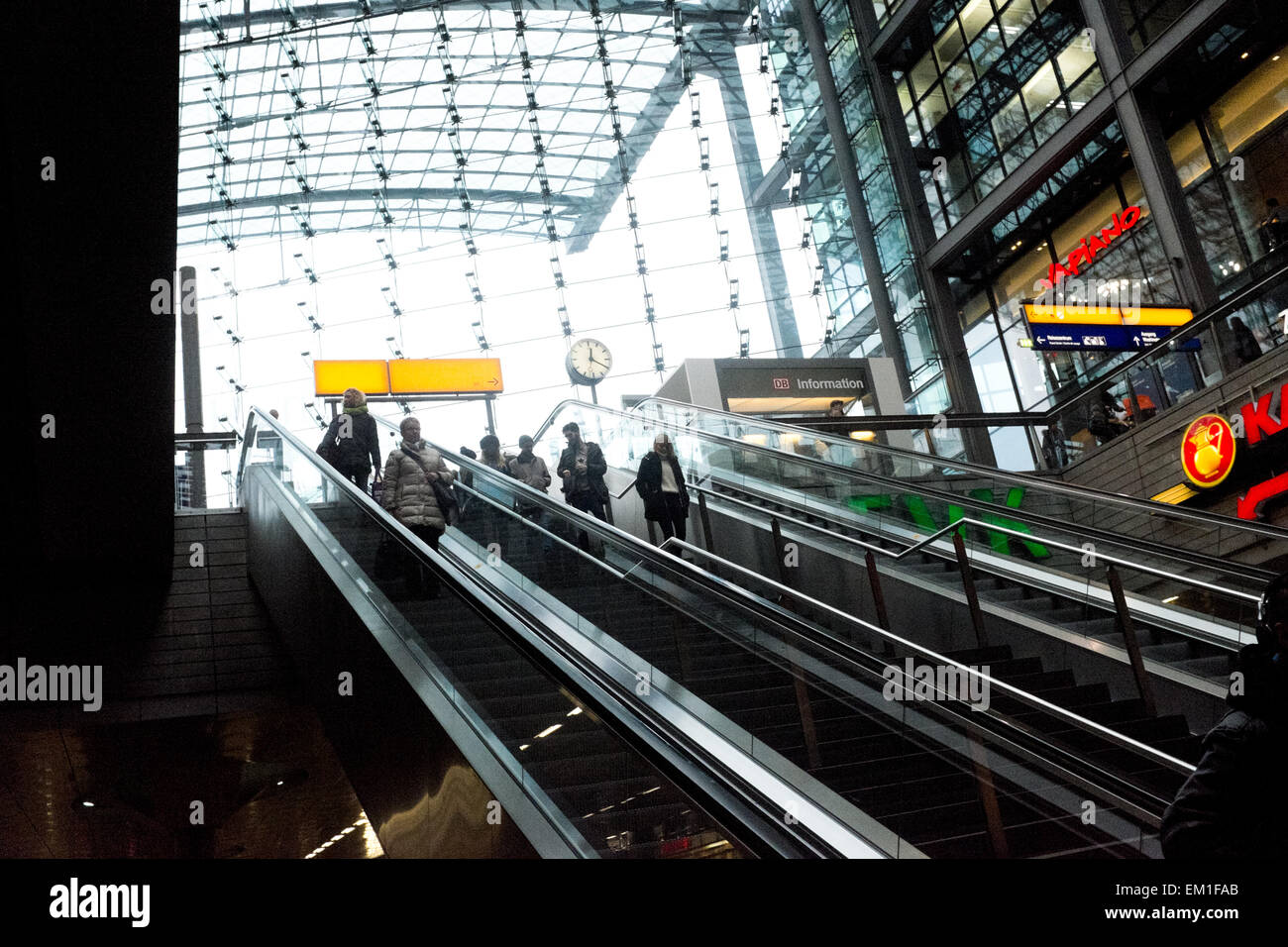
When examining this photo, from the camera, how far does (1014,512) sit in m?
8.56

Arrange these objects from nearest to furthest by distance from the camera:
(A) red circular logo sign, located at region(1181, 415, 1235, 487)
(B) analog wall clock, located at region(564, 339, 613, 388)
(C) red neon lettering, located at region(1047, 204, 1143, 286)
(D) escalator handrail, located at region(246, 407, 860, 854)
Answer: (D) escalator handrail, located at region(246, 407, 860, 854) < (A) red circular logo sign, located at region(1181, 415, 1235, 487) < (C) red neon lettering, located at region(1047, 204, 1143, 286) < (B) analog wall clock, located at region(564, 339, 613, 388)

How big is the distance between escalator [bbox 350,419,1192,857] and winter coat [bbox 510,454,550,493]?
5.02m

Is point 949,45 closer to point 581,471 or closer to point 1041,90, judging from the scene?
point 1041,90

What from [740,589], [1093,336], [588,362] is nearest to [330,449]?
[740,589]

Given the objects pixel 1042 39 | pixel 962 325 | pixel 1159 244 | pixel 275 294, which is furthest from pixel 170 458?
pixel 275 294

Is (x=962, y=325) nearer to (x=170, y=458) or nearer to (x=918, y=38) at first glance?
(x=918, y=38)

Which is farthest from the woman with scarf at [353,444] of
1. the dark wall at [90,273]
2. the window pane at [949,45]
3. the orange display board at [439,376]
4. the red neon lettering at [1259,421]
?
the window pane at [949,45]

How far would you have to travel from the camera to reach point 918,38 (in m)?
24.0

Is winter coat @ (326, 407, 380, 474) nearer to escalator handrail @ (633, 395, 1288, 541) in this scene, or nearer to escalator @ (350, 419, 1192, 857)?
escalator handrail @ (633, 395, 1288, 541)

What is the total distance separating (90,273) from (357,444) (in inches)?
196

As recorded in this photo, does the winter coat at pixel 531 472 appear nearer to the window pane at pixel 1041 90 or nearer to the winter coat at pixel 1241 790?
the winter coat at pixel 1241 790
